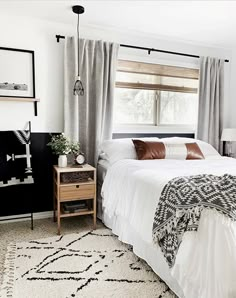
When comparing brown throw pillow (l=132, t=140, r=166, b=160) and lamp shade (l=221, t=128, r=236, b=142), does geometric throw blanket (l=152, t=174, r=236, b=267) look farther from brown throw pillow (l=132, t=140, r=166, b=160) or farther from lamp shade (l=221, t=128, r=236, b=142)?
lamp shade (l=221, t=128, r=236, b=142)

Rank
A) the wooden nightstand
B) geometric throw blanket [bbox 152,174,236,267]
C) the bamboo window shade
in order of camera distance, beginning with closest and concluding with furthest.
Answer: geometric throw blanket [bbox 152,174,236,267] < the wooden nightstand < the bamboo window shade

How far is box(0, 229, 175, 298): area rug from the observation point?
184 centimetres

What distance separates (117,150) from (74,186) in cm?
65

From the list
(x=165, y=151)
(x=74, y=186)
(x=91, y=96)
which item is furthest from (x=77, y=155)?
(x=165, y=151)

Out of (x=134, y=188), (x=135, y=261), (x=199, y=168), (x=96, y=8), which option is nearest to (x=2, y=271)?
(x=135, y=261)

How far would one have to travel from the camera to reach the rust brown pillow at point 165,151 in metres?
3.06

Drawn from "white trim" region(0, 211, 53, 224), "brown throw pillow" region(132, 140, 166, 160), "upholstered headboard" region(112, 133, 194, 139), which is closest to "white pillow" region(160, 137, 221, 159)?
"brown throw pillow" region(132, 140, 166, 160)

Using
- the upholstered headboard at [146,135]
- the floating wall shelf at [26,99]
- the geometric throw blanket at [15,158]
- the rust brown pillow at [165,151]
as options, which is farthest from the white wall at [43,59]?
the rust brown pillow at [165,151]

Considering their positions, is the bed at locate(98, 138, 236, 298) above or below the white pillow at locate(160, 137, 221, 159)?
below

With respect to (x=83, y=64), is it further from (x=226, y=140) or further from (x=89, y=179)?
(x=226, y=140)

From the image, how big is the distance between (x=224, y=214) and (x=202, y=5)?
214 centimetres

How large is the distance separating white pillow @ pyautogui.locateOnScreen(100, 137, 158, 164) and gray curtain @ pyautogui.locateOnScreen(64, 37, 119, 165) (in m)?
0.15

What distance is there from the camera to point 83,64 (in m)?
3.19

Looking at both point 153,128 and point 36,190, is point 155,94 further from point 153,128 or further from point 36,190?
point 36,190
